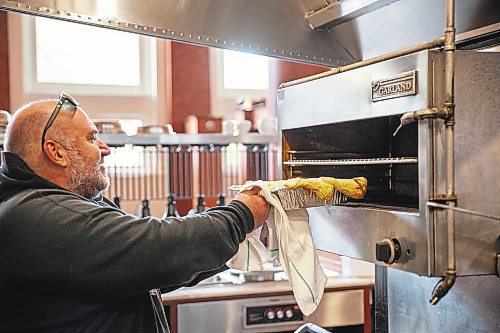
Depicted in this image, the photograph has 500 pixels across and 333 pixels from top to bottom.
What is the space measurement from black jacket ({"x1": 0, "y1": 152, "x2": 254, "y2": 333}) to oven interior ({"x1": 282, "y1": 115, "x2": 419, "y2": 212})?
347 millimetres

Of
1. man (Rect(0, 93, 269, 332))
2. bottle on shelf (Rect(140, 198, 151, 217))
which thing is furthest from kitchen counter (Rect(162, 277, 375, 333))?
man (Rect(0, 93, 269, 332))

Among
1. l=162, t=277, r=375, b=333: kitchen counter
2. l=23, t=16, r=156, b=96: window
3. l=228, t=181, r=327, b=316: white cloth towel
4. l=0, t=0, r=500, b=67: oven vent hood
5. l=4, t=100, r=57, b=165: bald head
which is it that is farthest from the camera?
l=23, t=16, r=156, b=96: window

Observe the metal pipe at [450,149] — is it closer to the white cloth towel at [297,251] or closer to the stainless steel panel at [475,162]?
the stainless steel panel at [475,162]

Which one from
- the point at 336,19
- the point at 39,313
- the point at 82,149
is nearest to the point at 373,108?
the point at 336,19

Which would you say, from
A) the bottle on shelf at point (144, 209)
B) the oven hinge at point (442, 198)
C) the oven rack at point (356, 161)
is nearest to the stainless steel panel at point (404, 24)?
the oven rack at point (356, 161)

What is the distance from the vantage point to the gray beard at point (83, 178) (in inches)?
58.7

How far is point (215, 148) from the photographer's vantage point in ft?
9.82

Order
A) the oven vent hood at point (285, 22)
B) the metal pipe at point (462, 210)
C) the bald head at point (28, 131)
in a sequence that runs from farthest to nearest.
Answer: the oven vent hood at point (285, 22) < the bald head at point (28, 131) < the metal pipe at point (462, 210)

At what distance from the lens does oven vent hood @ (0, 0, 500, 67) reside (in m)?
1.56

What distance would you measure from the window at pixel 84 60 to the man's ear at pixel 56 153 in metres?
4.27

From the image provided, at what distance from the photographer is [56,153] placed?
1465 mm

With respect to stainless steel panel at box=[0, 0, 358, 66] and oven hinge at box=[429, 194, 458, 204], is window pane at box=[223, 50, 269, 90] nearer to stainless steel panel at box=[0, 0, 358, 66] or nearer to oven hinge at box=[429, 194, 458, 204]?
stainless steel panel at box=[0, 0, 358, 66]

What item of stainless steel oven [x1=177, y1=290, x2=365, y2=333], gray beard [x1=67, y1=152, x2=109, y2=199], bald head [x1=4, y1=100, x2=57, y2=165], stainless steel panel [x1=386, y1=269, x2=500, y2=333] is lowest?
stainless steel oven [x1=177, y1=290, x2=365, y2=333]

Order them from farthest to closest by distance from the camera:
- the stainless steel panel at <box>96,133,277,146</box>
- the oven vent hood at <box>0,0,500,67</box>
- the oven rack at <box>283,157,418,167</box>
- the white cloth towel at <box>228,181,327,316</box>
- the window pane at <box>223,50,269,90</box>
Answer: the window pane at <box>223,50,269,90</box> < the stainless steel panel at <box>96,133,277,146</box> < the oven vent hood at <box>0,0,500,67</box> < the white cloth towel at <box>228,181,327,316</box> < the oven rack at <box>283,157,418,167</box>
